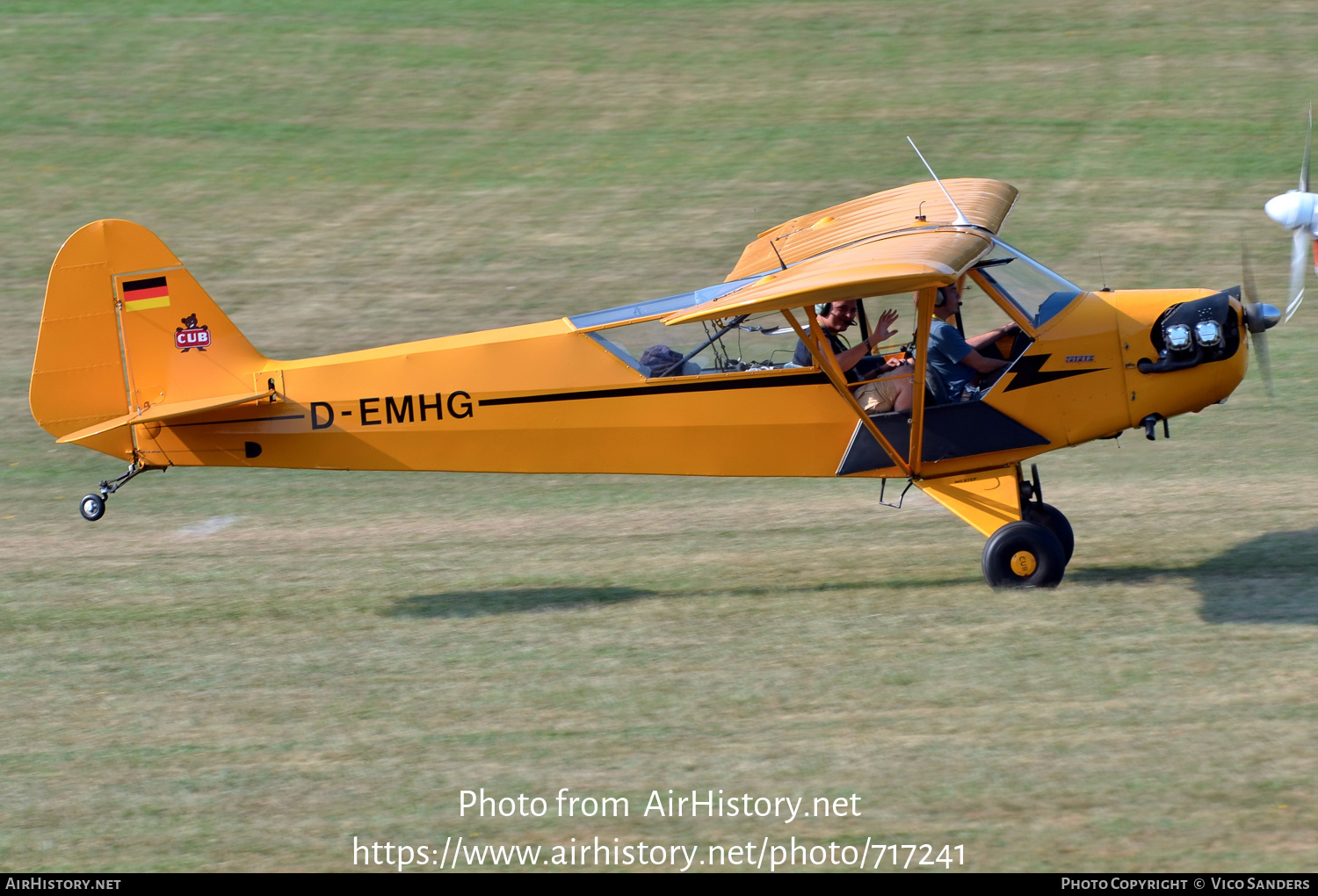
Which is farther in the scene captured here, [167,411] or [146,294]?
[146,294]

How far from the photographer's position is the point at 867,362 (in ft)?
27.2

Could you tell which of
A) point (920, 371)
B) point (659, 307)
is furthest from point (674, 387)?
point (920, 371)

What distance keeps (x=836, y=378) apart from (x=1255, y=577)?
2924 mm

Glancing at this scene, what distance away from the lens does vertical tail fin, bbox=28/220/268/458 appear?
339 inches

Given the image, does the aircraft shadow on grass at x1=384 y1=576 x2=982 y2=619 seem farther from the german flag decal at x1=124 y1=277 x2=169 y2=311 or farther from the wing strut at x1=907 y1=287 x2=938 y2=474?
the german flag decal at x1=124 y1=277 x2=169 y2=311

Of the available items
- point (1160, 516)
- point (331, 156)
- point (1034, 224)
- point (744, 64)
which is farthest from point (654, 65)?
point (1160, 516)

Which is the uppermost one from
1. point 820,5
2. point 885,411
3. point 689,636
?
point 820,5

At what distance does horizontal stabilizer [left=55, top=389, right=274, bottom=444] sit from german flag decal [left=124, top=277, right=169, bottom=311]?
0.69m

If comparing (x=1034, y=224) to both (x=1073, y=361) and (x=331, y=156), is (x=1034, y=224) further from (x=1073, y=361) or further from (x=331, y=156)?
(x=331, y=156)

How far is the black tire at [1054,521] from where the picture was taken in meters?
8.45

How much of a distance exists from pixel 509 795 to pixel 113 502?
7314mm

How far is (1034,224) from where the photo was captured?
56.5ft

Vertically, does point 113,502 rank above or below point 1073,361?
below

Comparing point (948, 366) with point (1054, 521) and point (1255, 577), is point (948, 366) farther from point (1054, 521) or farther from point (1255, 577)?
point (1255, 577)
